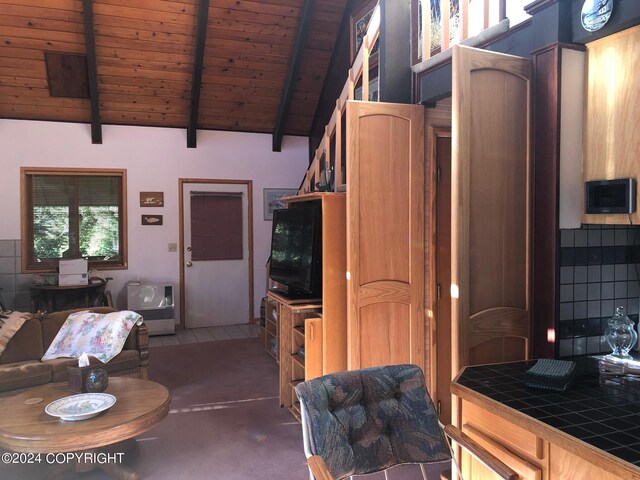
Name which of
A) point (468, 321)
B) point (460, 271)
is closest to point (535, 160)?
point (460, 271)

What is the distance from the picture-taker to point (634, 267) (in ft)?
7.90

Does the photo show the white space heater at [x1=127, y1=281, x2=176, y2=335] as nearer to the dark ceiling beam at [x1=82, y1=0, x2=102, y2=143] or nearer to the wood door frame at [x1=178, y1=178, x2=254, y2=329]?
the wood door frame at [x1=178, y1=178, x2=254, y2=329]

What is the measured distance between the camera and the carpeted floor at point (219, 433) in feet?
9.93

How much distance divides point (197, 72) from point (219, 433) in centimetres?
427

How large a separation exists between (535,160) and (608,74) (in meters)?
0.43

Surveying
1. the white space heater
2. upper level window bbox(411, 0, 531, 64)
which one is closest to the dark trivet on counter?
upper level window bbox(411, 0, 531, 64)

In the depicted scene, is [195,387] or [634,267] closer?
[634,267]

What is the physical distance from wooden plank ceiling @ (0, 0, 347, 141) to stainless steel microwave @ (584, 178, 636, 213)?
4.90m

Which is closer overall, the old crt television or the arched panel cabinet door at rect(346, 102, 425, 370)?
the arched panel cabinet door at rect(346, 102, 425, 370)

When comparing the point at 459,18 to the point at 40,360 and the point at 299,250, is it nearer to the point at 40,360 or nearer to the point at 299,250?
the point at 299,250

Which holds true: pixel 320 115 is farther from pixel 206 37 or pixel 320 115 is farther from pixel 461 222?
pixel 461 222

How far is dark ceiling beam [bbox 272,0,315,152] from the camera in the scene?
19.9 feet

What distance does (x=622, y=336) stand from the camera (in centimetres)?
208

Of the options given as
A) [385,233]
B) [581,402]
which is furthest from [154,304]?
[581,402]
